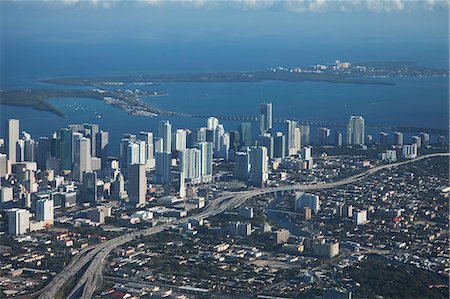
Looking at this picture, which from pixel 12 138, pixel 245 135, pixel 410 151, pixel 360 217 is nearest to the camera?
pixel 360 217

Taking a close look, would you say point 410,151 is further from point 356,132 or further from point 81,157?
point 81,157

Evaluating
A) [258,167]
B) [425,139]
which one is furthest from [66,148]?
[425,139]

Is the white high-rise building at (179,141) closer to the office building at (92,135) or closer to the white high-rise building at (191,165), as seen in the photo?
the office building at (92,135)

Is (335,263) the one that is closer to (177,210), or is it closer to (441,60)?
(177,210)

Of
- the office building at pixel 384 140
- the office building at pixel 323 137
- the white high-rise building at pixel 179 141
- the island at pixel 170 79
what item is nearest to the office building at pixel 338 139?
the office building at pixel 323 137

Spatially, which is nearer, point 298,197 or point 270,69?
point 298,197

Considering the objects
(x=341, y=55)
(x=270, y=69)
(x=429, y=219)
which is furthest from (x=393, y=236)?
(x=341, y=55)
